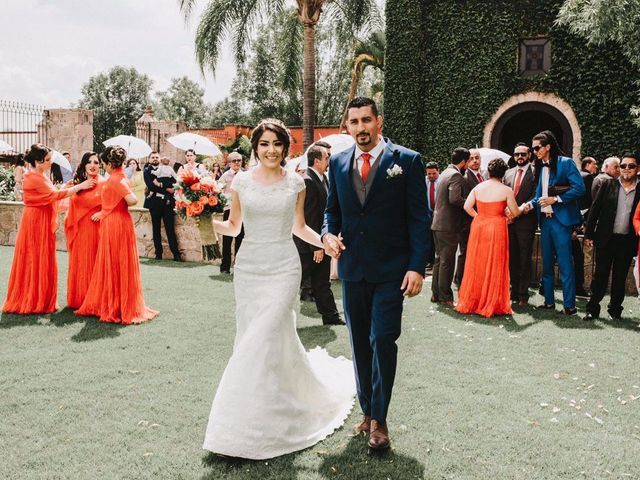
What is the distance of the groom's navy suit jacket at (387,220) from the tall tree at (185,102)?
66030 millimetres

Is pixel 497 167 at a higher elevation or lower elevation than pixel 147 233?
higher

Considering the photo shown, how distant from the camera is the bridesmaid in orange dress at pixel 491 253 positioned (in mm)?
7523

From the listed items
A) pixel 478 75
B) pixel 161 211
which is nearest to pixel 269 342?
pixel 161 211

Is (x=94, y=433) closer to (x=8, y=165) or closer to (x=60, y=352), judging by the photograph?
(x=60, y=352)

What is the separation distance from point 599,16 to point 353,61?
17535 millimetres

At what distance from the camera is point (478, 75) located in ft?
59.3

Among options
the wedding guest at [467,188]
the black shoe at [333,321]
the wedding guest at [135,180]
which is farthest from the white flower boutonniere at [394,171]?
the wedding guest at [135,180]

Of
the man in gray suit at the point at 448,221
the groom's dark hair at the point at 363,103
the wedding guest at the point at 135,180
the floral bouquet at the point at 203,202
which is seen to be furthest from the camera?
the wedding guest at the point at 135,180

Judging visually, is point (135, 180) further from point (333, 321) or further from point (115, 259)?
point (333, 321)

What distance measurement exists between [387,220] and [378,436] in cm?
132

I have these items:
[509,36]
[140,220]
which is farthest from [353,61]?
[140,220]

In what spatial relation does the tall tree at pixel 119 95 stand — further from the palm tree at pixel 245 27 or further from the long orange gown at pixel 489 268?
the long orange gown at pixel 489 268

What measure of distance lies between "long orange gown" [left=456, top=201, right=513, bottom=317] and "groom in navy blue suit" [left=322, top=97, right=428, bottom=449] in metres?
4.22

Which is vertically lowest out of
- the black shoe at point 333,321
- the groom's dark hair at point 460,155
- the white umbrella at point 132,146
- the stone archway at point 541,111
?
the black shoe at point 333,321
